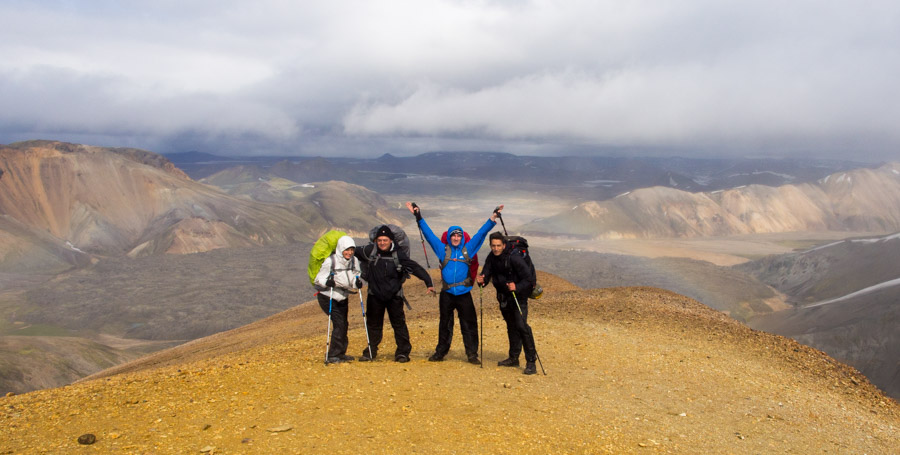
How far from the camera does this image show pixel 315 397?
7.45 m

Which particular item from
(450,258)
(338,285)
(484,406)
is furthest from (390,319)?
(484,406)

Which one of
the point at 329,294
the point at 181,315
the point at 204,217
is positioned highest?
the point at 329,294

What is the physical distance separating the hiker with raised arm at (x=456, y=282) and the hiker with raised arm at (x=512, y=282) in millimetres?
272

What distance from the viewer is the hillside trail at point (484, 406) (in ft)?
20.4

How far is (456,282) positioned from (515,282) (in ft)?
3.06

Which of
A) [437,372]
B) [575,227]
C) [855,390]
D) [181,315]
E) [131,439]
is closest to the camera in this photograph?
[131,439]

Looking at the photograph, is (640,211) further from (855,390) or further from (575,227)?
(855,390)

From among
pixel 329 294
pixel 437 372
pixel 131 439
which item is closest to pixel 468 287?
pixel 437 372

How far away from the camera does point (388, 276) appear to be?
904 cm

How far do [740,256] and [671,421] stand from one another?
360ft

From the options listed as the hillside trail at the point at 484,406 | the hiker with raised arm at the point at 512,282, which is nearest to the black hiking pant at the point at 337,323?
the hillside trail at the point at 484,406

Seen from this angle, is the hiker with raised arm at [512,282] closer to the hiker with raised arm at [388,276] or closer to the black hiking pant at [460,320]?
the black hiking pant at [460,320]

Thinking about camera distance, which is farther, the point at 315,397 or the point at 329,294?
the point at 329,294

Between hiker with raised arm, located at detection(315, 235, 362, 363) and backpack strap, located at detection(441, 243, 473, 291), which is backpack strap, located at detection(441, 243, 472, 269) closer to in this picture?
backpack strap, located at detection(441, 243, 473, 291)
